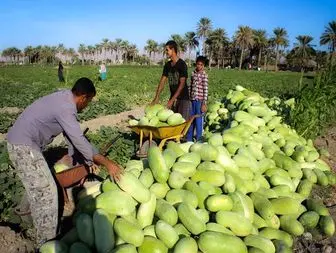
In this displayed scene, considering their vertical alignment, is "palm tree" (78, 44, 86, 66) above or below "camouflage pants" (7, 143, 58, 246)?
above

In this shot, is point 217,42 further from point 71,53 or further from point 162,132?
point 162,132

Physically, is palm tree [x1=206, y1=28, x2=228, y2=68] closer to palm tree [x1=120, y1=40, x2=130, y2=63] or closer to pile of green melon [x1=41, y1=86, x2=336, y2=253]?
palm tree [x1=120, y1=40, x2=130, y2=63]

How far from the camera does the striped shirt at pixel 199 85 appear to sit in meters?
8.10

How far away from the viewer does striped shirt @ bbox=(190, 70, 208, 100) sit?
8102 millimetres

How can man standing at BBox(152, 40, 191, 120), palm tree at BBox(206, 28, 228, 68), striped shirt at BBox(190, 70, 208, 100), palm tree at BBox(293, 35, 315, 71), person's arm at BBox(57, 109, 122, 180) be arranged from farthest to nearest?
palm tree at BBox(206, 28, 228, 68)
palm tree at BBox(293, 35, 315, 71)
striped shirt at BBox(190, 70, 208, 100)
man standing at BBox(152, 40, 191, 120)
person's arm at BBox(57, 109, 122, 180)

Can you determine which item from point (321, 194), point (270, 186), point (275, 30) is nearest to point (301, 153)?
point (321, 194)

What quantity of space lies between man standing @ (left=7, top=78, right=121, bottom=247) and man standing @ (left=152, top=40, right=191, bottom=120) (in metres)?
3.45

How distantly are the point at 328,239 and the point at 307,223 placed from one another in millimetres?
318

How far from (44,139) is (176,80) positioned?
391cm

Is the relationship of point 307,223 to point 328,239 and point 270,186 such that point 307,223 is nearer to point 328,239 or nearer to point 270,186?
point 328,239

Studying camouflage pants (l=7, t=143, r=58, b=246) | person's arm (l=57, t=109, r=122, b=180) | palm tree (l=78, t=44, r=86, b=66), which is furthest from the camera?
palm tree (l=78, t=44, r=86, b=66)

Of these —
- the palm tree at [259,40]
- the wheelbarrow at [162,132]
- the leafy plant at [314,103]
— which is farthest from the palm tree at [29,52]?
the wheelbarrow at [162,132]

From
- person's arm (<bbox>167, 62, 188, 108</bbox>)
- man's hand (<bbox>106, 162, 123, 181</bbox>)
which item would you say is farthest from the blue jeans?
man's hand (<bbox>106, 162, 123, 181</bbox>)

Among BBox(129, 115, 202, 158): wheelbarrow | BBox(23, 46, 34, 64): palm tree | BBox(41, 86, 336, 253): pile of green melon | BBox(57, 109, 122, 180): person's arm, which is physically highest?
BBox(23, 46, 34, 64): palm tree
